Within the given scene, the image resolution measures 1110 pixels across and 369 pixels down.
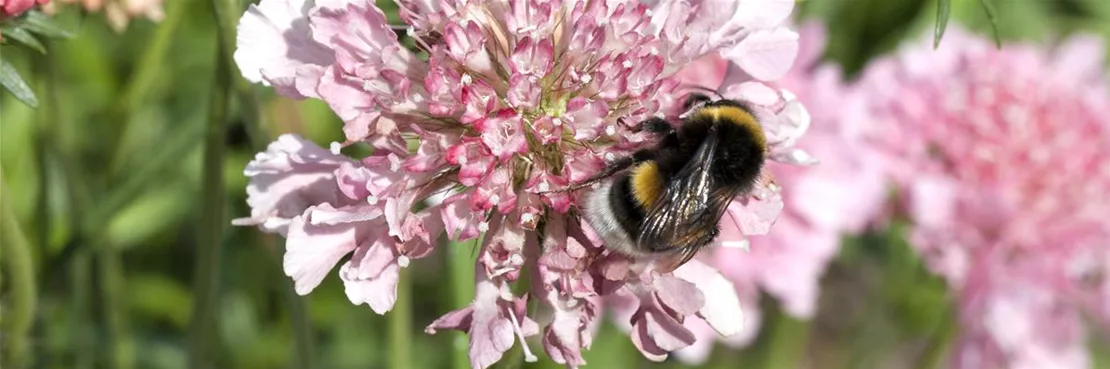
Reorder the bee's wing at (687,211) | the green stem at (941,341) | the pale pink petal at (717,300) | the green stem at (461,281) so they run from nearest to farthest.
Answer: the bee's wing at (687,211) → the pale pink petal at (717,300) → the green stem at (461,281) → the green stem at (941,341)

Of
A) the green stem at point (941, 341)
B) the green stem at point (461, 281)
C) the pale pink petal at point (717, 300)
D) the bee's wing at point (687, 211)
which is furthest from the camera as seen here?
the green stem at point (941, 341)

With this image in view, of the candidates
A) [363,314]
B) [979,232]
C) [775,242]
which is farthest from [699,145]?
[363,314]

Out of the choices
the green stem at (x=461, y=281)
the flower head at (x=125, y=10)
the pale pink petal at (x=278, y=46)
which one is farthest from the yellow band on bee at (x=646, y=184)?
the flower head at (x=125, y=10)

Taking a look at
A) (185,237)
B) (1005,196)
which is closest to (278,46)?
(1005,196)

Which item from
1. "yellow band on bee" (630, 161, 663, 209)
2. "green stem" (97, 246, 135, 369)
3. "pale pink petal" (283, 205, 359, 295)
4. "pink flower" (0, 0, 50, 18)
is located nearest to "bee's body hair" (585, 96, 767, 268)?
"yellow band on bee" (630, 161, 663, 209)

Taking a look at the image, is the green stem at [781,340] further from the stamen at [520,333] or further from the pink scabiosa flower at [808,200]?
the stamen at [520,333]

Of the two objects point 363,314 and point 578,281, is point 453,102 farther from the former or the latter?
point 363,314

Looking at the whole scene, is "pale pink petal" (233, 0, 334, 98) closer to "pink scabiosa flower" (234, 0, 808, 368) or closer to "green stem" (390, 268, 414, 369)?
"pink scabiosa flower" (234, 0, 808, 368)
